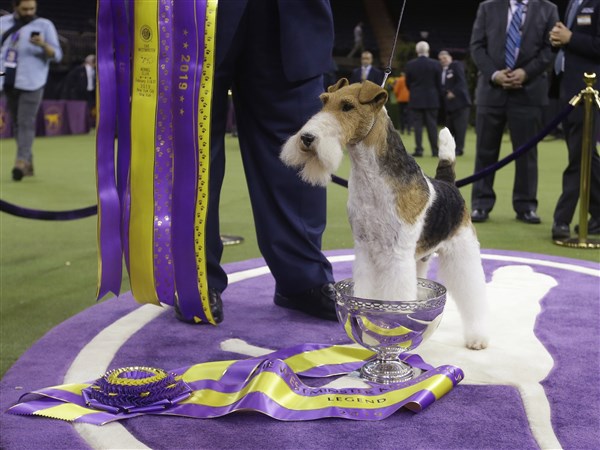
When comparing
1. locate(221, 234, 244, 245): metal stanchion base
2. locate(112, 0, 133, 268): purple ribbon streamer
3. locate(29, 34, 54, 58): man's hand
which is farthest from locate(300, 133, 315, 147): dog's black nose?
locate(29, 34, 54, 58): man's hand

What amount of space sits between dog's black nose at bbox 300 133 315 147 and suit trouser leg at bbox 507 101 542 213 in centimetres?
385

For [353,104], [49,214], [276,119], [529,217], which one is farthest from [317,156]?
[529,217]

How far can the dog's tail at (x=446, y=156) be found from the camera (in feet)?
7.88

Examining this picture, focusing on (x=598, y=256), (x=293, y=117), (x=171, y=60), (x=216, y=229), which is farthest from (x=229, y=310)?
(x=598, y=256)

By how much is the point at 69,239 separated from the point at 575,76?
11.6 feet

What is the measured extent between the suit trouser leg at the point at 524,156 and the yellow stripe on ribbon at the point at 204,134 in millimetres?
3349

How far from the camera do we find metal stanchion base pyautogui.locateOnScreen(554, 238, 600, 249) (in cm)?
457

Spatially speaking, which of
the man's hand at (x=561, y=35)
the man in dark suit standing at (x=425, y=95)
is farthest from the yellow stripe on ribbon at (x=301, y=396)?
the man in dark suit standing at (x=425, y=95)

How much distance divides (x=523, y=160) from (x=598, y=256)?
1.31 metres

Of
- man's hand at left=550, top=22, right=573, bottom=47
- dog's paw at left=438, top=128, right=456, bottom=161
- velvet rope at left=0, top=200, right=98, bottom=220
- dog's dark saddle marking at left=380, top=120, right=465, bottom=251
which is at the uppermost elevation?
man's hand at left=550, top=22, right=573, bottom=47

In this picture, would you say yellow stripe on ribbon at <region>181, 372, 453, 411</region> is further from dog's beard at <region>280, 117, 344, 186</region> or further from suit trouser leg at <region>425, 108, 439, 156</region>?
suit trouser leg at <region>425, 108, 439, 156</region>

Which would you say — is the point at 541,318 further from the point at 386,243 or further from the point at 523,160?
the point at 523,160

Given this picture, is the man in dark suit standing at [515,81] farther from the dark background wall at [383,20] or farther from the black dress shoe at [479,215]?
the dark background wall at [383,20]

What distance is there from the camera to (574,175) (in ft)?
15.9
